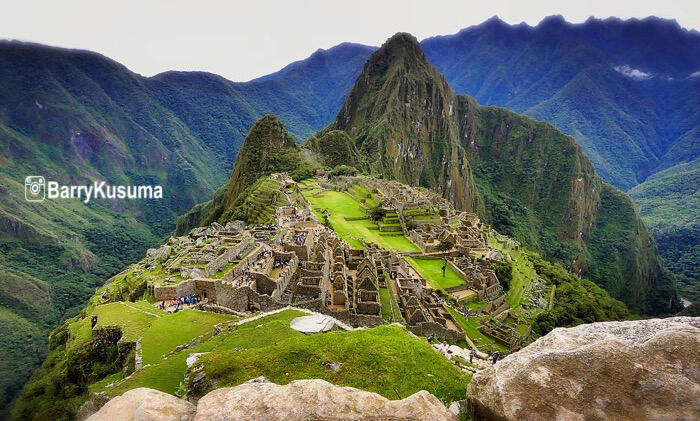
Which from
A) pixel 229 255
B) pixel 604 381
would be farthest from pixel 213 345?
pixel 229 255

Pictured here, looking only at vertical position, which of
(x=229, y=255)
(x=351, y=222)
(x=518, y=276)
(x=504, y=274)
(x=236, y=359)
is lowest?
(x=518, y=276)

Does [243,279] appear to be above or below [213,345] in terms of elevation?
below

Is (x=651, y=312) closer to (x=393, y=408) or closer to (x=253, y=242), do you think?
(x=253, y=242)

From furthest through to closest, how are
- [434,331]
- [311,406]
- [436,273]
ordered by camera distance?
[436,273], [434,331], [311,406]

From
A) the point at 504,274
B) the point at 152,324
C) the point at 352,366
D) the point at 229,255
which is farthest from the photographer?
the point at 504,274

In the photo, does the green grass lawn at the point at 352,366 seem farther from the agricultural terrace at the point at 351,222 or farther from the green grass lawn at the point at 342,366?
the agricultural terrace at the point at 351,222

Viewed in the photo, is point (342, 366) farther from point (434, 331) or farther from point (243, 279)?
point (434, 331)

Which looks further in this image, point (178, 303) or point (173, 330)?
point (178, 303)

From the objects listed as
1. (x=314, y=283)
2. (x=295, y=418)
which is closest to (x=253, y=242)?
(x=314, y=283)
